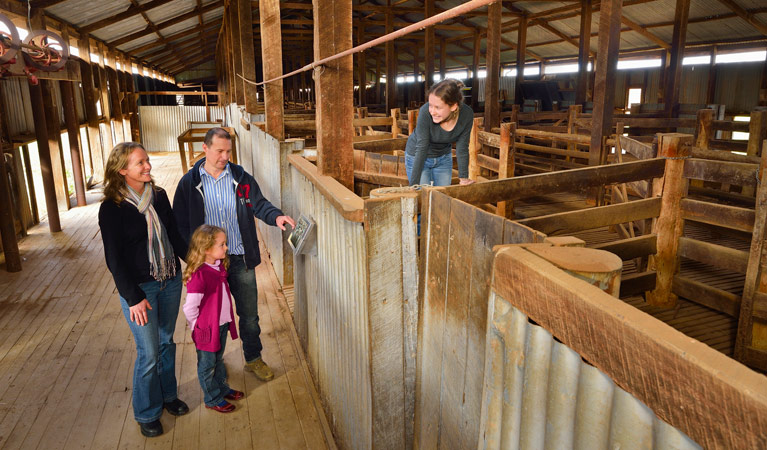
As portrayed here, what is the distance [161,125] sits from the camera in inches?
961

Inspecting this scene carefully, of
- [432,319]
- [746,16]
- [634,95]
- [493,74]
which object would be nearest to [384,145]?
[432,319]

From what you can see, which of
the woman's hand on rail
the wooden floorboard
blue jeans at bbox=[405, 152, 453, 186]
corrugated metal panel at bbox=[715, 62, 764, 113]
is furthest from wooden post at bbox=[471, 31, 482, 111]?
the woman's hand on rail

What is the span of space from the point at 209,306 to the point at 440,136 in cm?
218

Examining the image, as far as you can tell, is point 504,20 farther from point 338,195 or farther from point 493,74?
point 338,195

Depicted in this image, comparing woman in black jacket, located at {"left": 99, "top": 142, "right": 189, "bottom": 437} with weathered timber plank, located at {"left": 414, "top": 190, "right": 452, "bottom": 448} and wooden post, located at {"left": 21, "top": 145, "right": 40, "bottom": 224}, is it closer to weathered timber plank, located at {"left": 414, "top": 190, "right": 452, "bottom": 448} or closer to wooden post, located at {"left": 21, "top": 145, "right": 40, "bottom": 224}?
weathered timber plank, located at {"left": 414, "top": 190, "right": 452, "bottom": 448}

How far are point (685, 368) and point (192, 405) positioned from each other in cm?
382

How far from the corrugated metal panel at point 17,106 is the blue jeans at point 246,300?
24.1 feet

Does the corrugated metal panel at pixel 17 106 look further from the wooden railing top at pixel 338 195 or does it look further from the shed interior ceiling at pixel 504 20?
the wooden railing top at pixel 338 195

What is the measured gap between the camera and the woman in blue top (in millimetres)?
3693

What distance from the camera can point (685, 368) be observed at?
0.91 metres

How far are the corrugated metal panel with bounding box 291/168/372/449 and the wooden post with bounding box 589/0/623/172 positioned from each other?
17.6 ft

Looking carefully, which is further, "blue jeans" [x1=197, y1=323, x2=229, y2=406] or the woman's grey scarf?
"blue jeans" [x1=197, y1=323, x2=229, y2=406]

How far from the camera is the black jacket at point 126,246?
123 inches

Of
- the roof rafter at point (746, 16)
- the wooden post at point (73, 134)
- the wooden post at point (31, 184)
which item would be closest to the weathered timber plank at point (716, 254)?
the wooden post at point (31, 184)
